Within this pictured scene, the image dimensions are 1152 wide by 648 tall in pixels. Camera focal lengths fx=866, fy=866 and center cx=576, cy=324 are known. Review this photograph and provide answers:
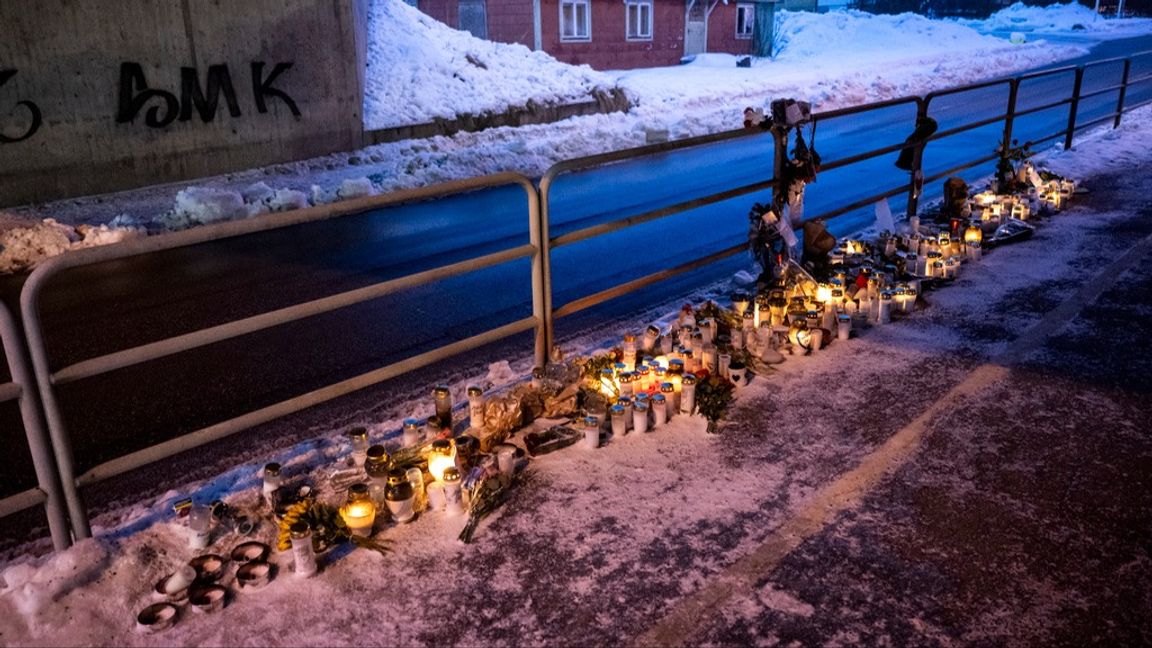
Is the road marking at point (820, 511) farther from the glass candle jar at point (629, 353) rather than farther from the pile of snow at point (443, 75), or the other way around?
the pile of snow at point (443, 75)

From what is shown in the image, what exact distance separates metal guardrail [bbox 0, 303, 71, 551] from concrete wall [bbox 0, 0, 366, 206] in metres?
10.6

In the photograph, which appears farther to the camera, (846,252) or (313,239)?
(313,239)

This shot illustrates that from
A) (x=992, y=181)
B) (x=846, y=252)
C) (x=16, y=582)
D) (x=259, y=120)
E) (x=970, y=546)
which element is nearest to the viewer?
(x=16, y=582)

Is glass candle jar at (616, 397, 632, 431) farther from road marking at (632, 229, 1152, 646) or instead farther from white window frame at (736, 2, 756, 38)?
white window frame at (736, 2, 756, 38)

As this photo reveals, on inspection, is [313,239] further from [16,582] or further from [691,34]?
[691,34]

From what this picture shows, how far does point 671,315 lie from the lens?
6.41 meters

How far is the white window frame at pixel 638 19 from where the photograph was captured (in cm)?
3167

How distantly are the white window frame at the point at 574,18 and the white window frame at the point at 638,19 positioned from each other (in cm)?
192

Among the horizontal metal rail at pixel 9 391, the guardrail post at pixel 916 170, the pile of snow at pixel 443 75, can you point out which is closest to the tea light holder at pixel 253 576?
the horizontal metal rail at pixel 9 391

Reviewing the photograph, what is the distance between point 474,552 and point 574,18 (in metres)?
28.9

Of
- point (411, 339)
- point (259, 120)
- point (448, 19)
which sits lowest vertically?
point (411, 339)

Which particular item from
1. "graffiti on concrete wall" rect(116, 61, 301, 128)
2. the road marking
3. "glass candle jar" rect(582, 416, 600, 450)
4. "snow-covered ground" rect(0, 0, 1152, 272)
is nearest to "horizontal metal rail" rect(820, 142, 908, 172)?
the road marking

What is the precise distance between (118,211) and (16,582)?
370 inches

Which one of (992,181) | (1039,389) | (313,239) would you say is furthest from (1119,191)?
(313,239)
